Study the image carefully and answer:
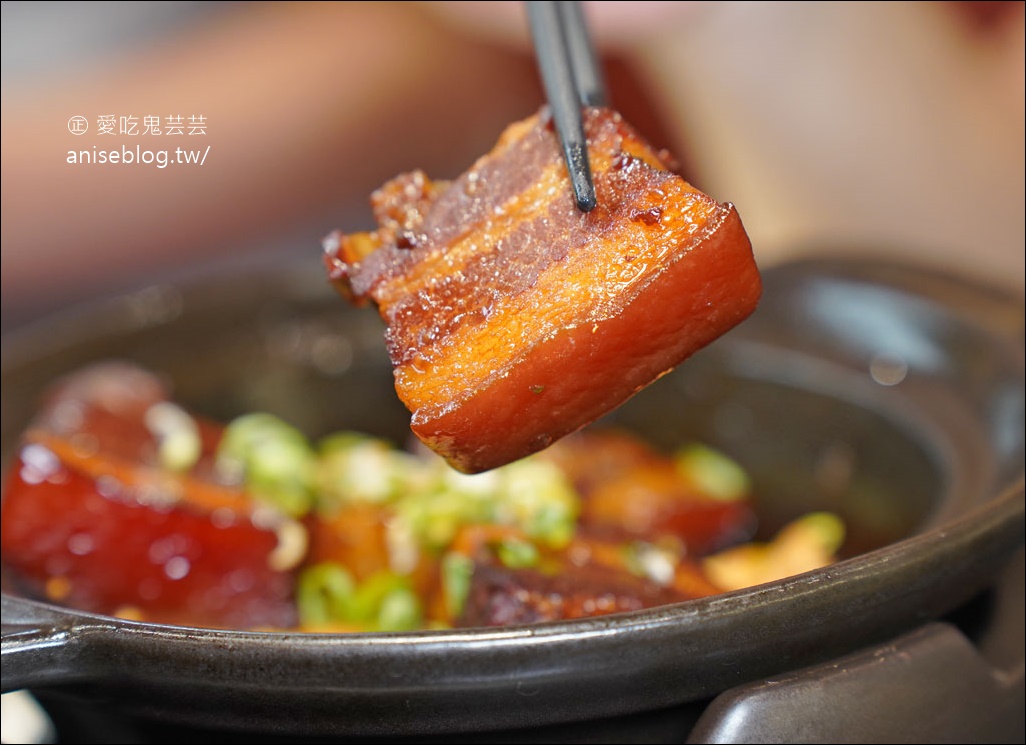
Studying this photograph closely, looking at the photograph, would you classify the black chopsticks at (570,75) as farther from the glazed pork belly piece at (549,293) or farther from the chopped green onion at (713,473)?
the chopped green onion at (713,473)

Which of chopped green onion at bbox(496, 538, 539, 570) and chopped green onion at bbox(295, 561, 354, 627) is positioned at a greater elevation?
chopped green onion at bbox(496, 538, 539, 570)

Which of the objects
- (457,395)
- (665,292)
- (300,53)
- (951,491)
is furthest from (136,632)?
(300,53)


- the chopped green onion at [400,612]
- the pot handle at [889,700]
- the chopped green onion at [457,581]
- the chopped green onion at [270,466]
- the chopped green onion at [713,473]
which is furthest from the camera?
the chopped green onion at [713,473]

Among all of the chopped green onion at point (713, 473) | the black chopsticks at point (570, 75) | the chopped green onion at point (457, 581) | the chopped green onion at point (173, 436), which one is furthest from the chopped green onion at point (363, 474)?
the black chopsticks at point (570, 75)

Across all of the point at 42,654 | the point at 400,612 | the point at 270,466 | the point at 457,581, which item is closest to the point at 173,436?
the point at 270,466

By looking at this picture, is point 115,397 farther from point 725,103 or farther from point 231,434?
point 725,103

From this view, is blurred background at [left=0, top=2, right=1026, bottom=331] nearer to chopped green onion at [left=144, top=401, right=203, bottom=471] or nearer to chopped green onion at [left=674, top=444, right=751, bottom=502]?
chopped green onion at [left=674, top=444, right=751, bottom=502]

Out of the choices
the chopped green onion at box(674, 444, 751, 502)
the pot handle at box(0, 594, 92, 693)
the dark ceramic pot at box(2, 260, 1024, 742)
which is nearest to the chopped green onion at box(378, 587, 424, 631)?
the dark ceramic pot at box(2, 260, 1024, 742)
